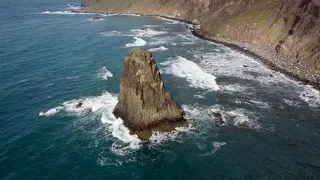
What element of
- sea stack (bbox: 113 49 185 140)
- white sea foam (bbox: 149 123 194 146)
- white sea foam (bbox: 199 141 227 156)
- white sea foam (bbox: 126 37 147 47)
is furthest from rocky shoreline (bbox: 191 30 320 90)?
sea stack (bbox: 113 49 185 140)

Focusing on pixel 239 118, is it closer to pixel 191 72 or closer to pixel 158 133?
pixel 158 133

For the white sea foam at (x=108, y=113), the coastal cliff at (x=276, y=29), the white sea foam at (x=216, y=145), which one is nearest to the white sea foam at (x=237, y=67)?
the coastal cliff at (x=276, y=29)

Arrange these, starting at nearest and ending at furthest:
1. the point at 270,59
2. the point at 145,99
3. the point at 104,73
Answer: the point at 145,99 → the point at 104,73 → the point at 270,59

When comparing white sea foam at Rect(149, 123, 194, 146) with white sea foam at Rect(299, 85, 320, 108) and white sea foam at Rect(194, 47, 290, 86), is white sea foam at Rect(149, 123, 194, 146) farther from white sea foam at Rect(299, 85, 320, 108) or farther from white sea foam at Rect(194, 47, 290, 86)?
white sea foam at Rect(194, 47, 290, 86)

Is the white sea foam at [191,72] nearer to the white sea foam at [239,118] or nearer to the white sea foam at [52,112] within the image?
the white sea foam at [239,118]

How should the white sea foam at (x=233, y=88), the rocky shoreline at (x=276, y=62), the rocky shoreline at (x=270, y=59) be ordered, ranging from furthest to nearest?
the rocky shoreline at (x=276, y=62) < the rocky shoreline at (x=270, y=59) < the white sea foam at (x=233, y=88)

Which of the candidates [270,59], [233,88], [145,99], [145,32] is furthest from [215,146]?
[145,32]
